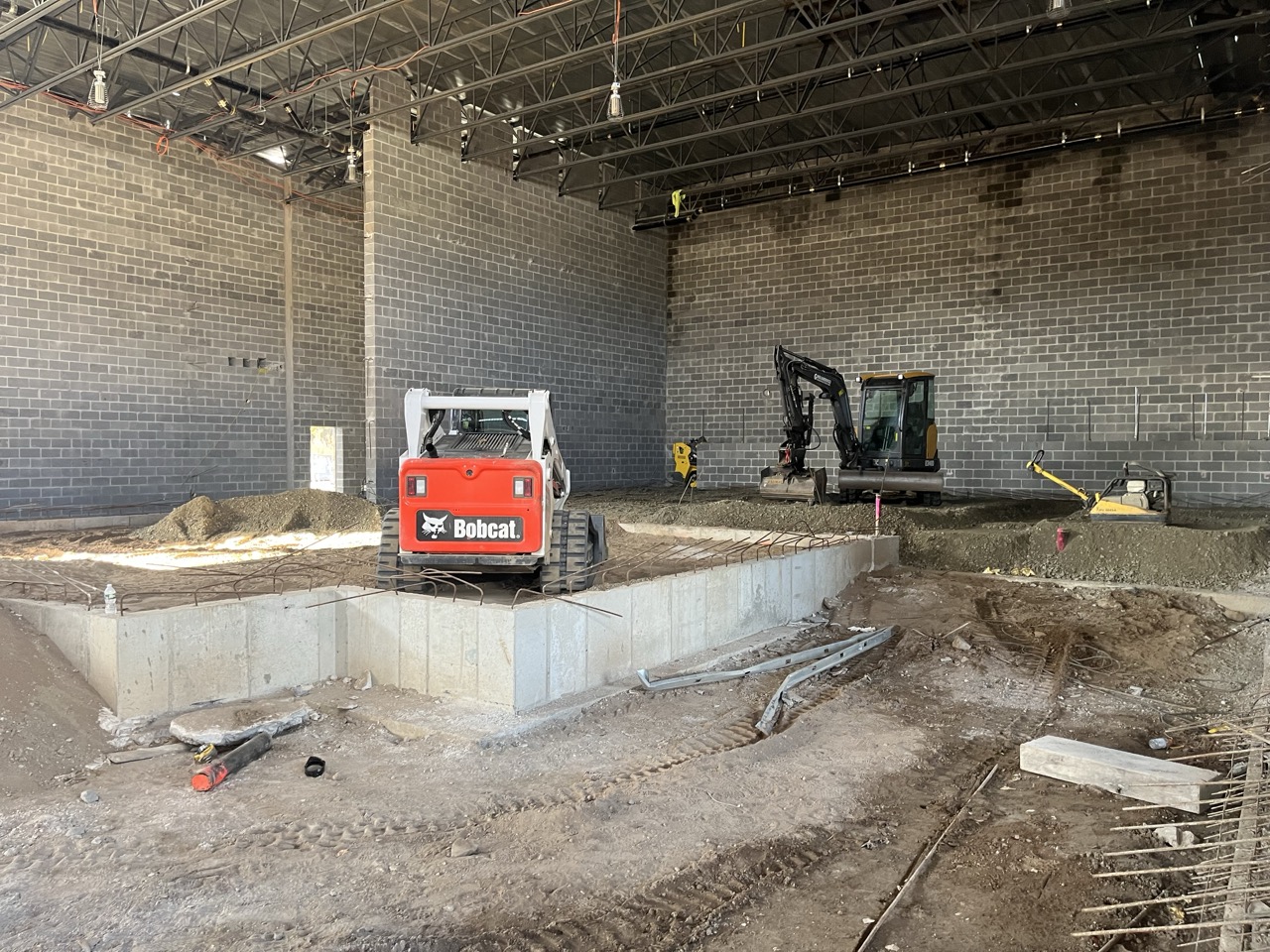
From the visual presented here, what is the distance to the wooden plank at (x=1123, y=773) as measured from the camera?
16.9 ft

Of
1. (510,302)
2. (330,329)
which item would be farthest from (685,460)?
(330,329)

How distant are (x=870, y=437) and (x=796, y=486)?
7.91 ft

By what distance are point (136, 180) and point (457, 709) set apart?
635 inches

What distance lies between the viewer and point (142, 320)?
17781 millimetres

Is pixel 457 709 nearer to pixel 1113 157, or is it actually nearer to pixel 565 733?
pixel 565 733

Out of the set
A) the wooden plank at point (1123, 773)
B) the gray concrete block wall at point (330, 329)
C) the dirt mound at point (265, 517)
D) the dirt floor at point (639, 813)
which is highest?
the gray concrete block wall at point (330, 329)

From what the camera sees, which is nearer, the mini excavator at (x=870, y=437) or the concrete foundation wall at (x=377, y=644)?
the concrete foundation wall at (x=377, y=644)

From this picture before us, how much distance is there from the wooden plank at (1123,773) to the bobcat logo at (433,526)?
5081 mm

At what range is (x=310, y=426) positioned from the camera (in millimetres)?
21438

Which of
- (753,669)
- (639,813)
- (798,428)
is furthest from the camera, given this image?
(798,428)

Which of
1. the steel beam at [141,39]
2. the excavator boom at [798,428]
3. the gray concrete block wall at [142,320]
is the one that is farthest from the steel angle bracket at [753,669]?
the gray concrete block wall at [142,320]

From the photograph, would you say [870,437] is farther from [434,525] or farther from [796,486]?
[434,525]

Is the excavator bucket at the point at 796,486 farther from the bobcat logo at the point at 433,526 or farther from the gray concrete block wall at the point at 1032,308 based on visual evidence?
the bobcat logo at the point at 433,526

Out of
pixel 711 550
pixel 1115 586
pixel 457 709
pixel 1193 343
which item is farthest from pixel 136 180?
pixel 1193 343
